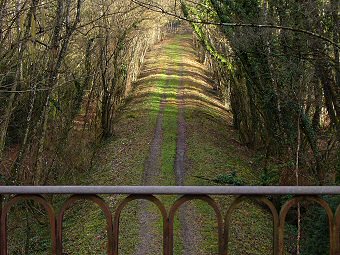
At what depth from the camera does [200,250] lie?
470 inches

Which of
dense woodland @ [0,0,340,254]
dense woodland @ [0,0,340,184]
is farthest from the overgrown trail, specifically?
dense woodland @ [0,0,340,184]

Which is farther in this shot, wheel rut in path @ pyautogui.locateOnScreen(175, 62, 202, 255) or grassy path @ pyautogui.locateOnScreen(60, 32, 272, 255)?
grassy path @ pyautogui.locateOnScreen(60, 32, 272, 255)

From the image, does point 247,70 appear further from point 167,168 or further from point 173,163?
point 173,163

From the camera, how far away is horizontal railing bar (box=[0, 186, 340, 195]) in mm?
2650

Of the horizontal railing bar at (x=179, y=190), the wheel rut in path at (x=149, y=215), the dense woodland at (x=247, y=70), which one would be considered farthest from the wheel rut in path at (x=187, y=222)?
the horizontal railing bar at (x=179, y=190)

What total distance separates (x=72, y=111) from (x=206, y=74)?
124 ft

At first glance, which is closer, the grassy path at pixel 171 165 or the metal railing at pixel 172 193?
the metal railing at pixel 172 193

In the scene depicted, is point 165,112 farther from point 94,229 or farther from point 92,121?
point 94,229

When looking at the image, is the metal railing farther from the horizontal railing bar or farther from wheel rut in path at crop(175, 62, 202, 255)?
wheel rut in path at crop(175, 62, 202, 255)

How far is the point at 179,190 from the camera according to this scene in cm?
265

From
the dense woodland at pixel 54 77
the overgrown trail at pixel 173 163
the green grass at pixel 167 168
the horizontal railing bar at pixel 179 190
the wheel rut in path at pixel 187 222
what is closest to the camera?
the horizontal railing bar at pixel 179 190

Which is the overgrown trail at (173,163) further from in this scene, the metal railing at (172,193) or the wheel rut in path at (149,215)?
the metal railing at (172,193)

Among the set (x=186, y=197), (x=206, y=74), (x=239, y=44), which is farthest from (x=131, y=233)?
(x=206, y=74)

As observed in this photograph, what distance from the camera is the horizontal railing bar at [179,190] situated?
8.70 feet
